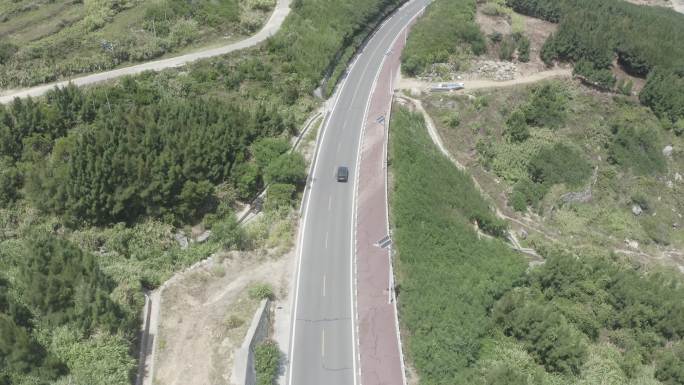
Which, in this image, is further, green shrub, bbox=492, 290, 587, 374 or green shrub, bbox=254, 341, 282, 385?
green shrub, bbox=492, 290, 587, 374

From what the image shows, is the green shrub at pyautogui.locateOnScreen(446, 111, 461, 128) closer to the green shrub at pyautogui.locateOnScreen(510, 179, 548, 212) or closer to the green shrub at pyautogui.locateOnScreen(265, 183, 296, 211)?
the green shrub at pyautogui.locateOnScreen(510, 179, 548, 212)

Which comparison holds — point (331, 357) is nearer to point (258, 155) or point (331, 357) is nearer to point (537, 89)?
point (258, 155)

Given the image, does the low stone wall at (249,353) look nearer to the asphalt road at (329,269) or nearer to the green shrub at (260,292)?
the green shrub at (260,292)

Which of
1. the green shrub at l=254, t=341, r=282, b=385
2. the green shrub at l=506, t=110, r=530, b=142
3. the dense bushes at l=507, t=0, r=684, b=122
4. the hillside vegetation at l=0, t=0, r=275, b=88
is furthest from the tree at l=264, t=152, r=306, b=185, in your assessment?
the dense bushes at l=507, t=0, r=684, b=122

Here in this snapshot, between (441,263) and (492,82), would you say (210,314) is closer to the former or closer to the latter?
(441,263)

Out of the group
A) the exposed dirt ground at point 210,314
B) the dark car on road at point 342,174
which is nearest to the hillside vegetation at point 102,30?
the dark car on road at point 342,174
